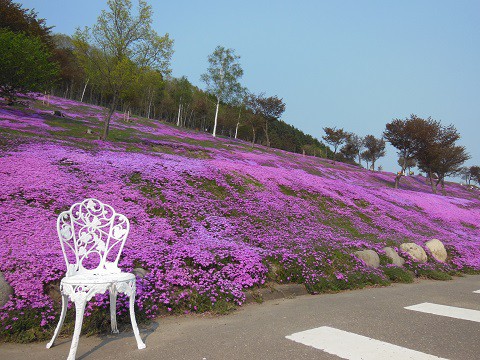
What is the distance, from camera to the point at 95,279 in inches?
157

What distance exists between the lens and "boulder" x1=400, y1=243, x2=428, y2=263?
35.7ft

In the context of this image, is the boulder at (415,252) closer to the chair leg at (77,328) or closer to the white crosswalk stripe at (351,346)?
the white crosswalk stripe at (351,346)

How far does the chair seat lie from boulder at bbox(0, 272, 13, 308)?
1.34 metres

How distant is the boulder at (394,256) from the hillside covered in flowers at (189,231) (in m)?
0.23

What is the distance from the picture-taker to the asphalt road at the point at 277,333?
3990 mm

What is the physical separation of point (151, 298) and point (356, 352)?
125 inches

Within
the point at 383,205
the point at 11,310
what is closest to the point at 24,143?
the point at 11,310

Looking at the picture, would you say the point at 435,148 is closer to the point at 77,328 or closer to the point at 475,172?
the point at 77,328

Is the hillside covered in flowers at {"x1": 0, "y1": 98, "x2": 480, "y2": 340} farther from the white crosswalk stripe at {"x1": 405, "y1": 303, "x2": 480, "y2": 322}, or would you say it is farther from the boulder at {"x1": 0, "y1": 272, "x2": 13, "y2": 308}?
the white crosswalk stripe at {"x1": 405, "y1": 303, "x2": 480, "y2": 322}

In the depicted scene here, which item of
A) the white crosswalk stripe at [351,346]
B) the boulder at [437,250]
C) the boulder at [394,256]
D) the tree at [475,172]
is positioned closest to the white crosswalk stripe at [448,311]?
the white crosswalk stripe at [351,346]

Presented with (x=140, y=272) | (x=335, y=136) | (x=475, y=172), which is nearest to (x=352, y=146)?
(x=335, y=136)

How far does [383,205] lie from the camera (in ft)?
58.4

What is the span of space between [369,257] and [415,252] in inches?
102

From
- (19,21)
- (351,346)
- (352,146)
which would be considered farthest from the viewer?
(352,146)
